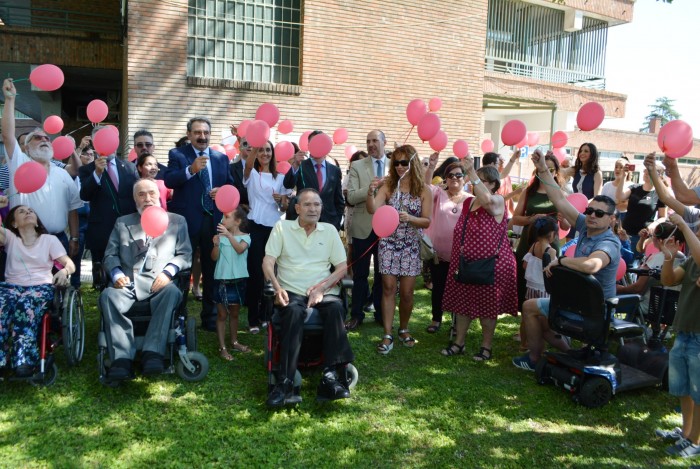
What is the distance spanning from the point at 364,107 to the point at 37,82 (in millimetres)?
8072

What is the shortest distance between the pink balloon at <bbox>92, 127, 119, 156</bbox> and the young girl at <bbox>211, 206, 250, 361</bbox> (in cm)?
126

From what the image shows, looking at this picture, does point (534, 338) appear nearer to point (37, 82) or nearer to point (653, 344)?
point (653, 344)

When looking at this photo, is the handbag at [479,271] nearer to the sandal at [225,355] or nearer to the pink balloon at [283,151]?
the sandal at [225,355]

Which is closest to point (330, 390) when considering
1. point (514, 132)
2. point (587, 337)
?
point (587, 337)

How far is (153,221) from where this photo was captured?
4.04m

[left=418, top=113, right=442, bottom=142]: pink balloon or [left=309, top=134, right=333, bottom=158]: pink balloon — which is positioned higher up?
[left=418, top=113, right=442, bottom=142]: pink balloon

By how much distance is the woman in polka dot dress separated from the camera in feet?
15.4

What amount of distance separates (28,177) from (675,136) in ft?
16.1

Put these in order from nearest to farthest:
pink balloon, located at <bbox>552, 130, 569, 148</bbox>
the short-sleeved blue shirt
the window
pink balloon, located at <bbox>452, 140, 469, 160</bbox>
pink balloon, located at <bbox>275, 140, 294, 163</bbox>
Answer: the short-sleeved blue shirt, pink balloon, located at <bbox>275, 140, 294, 163</bbox>, pink balloon, located at <bbox>552, 130, 569, 148</bbox>, pink balloon, located at <bbox>452, 140, 469, 160</bbox>, the window

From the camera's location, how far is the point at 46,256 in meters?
4.23

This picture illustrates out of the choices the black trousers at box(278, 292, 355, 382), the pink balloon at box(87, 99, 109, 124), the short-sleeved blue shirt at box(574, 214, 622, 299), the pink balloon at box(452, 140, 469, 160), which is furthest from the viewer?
the pink balloon at box(452, 140, 469, 160)

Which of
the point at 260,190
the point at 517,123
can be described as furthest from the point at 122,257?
the point at 517,123

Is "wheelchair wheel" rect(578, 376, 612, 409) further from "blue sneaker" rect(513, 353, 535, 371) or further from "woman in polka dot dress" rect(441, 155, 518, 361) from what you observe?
"woman in polka dot dress" rect(441, 155, 518, 361)

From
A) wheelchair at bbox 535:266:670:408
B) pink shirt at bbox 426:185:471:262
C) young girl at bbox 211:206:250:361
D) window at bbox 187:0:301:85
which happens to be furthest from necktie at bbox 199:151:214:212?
window at bbox 187:0:301:85
